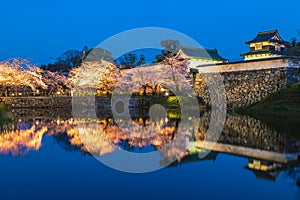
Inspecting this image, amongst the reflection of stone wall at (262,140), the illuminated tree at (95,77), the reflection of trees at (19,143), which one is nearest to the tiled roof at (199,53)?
the illuminated tree at (95,77)

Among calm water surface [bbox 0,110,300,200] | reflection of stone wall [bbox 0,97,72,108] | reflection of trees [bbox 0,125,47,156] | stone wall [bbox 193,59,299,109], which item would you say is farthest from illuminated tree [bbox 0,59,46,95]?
calm water surface [bbox 0,110,300,200]

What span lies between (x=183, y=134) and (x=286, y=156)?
4.88 meters

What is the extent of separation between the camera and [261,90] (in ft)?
84.9

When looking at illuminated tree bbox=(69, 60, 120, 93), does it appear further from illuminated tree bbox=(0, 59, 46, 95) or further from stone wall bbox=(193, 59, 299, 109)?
stone wall bbox=(193, 59, 299, 109)

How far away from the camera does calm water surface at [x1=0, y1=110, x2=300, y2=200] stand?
198 inches

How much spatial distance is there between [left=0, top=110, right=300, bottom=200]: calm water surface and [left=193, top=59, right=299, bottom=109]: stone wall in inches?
640

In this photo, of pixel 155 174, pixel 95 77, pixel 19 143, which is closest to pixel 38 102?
pixel 95 77

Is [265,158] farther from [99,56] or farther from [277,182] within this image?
[99,56]

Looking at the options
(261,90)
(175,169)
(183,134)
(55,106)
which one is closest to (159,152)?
(175,169)

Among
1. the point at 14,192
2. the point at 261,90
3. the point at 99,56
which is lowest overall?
the point at 14,192

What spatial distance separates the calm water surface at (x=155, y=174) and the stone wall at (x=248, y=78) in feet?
53.4

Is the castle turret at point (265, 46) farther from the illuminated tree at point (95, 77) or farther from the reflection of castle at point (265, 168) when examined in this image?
the reflection of castle at point (265, 168)

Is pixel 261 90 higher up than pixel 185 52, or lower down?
lower down

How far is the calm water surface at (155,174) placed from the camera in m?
5.04
